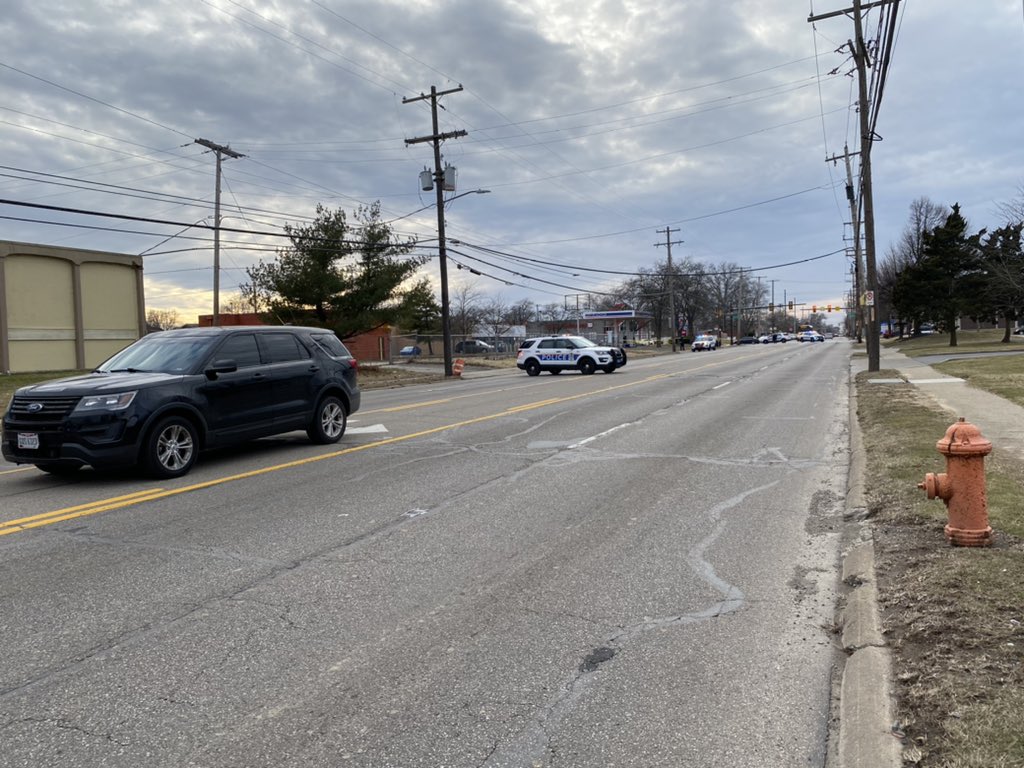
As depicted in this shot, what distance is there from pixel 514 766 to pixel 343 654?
1.30m

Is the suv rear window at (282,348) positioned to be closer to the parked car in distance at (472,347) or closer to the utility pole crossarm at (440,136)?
the utility pole crossarm at (440,136)

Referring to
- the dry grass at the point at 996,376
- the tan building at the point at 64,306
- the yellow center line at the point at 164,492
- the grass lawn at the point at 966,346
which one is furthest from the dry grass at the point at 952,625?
the grass lawn at the point at 966,346

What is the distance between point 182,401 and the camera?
8547mm

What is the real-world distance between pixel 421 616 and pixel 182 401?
17.7 feet

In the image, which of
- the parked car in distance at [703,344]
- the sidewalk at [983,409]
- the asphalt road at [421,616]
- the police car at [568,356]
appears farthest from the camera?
the parked car in distance at [703,344]

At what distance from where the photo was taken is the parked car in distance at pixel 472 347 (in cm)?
5641

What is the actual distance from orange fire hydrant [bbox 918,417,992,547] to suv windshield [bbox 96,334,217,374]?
7720 millimetres

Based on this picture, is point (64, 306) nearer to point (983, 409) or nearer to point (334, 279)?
point (334, 279)

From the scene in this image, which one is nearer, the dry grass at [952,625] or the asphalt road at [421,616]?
the dry grass at [952,625]

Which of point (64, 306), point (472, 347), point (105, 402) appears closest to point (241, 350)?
point (105, 402)

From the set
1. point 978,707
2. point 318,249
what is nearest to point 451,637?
point 978,707

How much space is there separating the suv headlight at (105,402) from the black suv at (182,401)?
10 millimetres

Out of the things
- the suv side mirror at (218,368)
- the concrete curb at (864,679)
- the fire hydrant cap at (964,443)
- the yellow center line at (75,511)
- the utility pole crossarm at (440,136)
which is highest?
the utility pole crossarm at (440,136)

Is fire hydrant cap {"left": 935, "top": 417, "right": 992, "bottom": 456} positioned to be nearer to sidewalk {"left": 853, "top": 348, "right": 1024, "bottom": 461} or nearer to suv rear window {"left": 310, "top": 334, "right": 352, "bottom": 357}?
sidewalk {"left": 853, "top": 348, "right": 1024, "bottom": 461}
